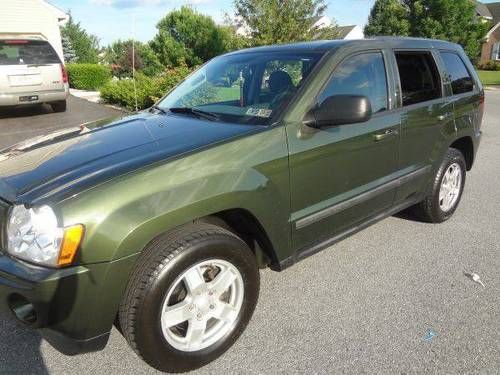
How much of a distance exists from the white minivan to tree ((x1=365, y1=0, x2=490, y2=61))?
2099cm

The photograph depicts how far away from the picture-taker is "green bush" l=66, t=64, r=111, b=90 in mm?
20266

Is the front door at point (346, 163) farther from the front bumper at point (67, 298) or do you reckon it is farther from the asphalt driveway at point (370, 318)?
the front bumper at point (67, 298)

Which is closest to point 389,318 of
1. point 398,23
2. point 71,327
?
point 71,327

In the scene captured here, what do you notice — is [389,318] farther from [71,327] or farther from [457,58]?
[457,58]

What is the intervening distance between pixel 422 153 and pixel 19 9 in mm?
24034

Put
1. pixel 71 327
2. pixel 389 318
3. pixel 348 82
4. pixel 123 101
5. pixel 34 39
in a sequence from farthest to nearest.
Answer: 1. pixel 123 101
2. pixel 34 39
3. pixel 348 82
4. pixel 389 318
5. pixel 71 327

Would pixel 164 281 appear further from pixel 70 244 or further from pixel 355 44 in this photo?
pixel 355 44

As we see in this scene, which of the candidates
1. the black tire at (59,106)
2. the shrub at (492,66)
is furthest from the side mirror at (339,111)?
the shrub at (492,66)

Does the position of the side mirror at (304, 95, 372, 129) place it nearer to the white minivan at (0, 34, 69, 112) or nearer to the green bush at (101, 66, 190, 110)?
the green bush at (101, 66, 190, 110)

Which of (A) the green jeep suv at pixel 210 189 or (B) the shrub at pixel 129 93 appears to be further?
(B) the shrub at pixel 129 93

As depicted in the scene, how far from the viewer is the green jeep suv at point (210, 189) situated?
2049 millimetres

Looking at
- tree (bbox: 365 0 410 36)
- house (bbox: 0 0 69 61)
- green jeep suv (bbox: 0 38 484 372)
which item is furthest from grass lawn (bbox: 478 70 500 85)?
green jeep suv (bbox: 0 38 484 372)

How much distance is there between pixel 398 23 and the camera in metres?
27.0

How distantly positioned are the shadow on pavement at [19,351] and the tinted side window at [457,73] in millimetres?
3926
